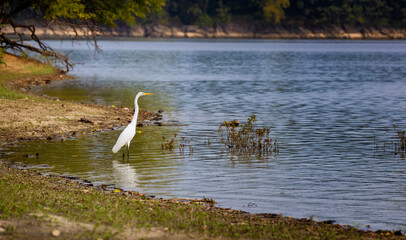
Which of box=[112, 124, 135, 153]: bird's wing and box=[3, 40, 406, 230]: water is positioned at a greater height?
box=[112, 124, 135, 153]: bird's wing

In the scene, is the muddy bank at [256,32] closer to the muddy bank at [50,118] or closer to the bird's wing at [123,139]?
the muddy bank at [50,118]

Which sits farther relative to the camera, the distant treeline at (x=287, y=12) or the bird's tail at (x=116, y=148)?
the distant treeline at (x=287, y=12)

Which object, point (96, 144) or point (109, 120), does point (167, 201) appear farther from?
point (109, 120)

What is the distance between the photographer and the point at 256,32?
572 ft

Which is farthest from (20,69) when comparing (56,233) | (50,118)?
(56,233)

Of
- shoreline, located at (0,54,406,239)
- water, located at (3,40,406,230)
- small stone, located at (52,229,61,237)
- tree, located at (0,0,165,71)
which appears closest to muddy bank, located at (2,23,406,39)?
tree, located at (0,0,165,71)

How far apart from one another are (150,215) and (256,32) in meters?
167

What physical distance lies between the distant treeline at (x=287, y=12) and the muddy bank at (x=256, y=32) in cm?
197

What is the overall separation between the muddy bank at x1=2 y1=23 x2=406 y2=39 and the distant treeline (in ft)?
6.46

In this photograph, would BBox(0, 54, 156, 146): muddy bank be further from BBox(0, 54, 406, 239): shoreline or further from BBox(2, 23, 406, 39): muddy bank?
BBox(2, 23, 406, 39): muddy bank

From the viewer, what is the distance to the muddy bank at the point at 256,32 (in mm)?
163375

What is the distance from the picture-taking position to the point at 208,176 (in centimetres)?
1541

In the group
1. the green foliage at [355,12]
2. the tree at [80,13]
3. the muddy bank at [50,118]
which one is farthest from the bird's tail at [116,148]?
the green foliage at [355,12]

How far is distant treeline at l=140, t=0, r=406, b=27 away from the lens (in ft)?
500
